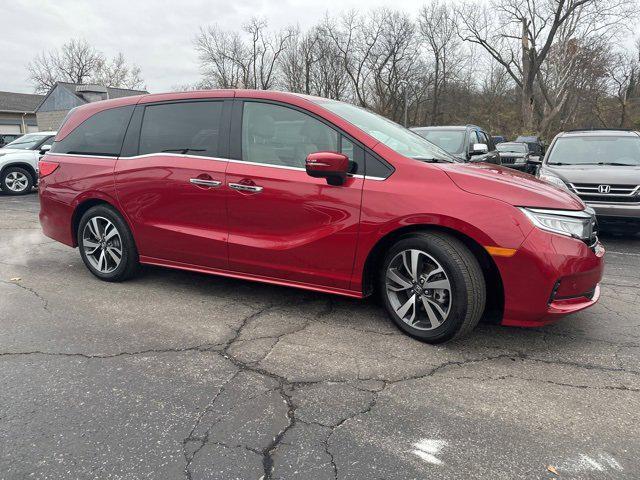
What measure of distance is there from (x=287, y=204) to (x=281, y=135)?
578 mm

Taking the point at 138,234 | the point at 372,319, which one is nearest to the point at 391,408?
the point at 372,319

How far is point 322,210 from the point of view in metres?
3.38

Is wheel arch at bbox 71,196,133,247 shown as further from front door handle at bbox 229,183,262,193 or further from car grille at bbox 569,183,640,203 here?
car grille at bbox 569,183,640,203

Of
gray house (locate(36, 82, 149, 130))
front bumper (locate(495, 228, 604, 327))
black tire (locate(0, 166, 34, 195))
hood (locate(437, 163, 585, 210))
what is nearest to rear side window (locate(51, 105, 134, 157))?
hood (locate(437, 163, 585, 210))

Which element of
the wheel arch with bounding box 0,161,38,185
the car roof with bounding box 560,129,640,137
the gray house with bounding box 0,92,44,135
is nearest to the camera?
the car roof with bounding box 560,129,640,137

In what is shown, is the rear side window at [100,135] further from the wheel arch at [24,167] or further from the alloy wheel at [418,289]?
the wheel arch at [24,167]

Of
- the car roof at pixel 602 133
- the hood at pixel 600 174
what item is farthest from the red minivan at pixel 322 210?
the car roof at pixel 602 133

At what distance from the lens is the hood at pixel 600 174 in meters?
6.18

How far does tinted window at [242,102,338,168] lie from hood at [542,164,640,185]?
4.50m

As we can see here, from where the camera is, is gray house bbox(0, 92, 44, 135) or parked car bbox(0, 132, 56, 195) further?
gray house bbox(0, 92, 44, 135)

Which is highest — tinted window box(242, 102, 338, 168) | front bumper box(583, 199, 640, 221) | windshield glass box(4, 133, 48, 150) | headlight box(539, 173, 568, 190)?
tinted window box(242, 102, 338, 168)

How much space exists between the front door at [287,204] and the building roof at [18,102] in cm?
4814

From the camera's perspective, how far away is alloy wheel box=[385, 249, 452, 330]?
3.11 metres

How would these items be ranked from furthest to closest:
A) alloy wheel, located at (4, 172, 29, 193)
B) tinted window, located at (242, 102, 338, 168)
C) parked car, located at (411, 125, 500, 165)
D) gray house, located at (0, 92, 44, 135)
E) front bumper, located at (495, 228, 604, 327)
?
gray house, located at (0, 92, 44, 135)
alloy wheel, located at (4, 172, 29, 193)
parked car, located at (411, 125, 500, 165)
tinted window, located at (242, 102, 338, 168)
front bumper, located at (495, 228, 604, 327)
